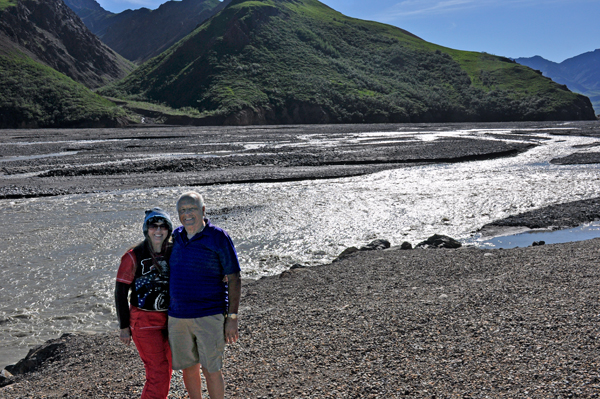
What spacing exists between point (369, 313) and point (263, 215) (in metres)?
12.1

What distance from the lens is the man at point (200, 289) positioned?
4.09m

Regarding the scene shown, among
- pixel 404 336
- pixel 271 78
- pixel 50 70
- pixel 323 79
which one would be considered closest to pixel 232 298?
pixel 404 336

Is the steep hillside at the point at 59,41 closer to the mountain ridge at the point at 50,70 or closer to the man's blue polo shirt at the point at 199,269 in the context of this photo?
the mountain ridge at the point at 50,70

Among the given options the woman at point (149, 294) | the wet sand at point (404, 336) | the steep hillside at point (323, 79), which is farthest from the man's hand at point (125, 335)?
the steep hillside at point (323, 79)

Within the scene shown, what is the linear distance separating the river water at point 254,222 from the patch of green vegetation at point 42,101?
253ft

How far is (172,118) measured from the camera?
102 m

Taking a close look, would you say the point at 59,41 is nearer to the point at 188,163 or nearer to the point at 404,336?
the point at 188,163

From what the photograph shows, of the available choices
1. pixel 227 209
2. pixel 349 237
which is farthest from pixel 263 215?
pixel 349 237

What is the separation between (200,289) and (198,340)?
1.50 feet

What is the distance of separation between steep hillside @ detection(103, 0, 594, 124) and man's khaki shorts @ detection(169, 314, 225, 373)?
10115 cm

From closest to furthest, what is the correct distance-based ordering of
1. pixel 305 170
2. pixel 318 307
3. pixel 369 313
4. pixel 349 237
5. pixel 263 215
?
1. pixel 369 313
2. pixel 318 307
3. pixel 349 237
4. pixel 263 215
5. pixel 305 170

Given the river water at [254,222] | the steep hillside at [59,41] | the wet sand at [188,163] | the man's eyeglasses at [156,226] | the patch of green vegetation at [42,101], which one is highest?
the steep hillside at [59,41]

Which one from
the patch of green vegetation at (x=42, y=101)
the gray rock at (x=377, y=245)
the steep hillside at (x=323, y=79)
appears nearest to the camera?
the gray rock at (x=377, y=245)

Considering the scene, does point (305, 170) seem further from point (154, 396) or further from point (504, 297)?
point (154, 396)
